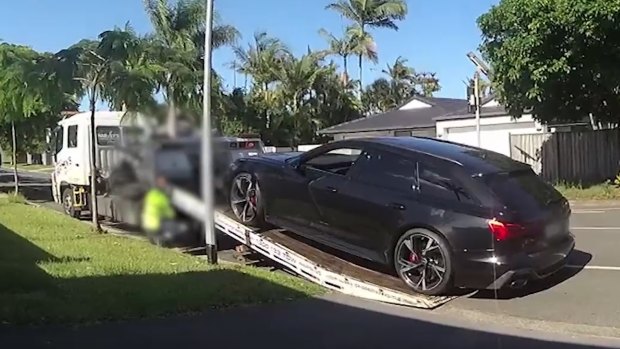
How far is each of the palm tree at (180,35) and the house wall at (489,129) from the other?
26801mm

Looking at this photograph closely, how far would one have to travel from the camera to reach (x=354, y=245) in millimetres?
9156

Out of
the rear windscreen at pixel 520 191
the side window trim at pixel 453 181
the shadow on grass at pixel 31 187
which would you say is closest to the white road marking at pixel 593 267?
the rear windscreen at pixel 520 191

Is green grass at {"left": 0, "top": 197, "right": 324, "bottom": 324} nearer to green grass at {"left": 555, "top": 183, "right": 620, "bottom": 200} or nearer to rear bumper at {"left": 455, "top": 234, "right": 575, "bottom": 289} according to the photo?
rear bumper at {"left": 455, "top": 234, "right": 575, "bottom": 289}

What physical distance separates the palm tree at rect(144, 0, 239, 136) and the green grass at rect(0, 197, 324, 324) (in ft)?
14.7

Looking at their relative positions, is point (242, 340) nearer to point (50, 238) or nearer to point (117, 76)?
point (117, 76)

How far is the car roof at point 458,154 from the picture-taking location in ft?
27.1

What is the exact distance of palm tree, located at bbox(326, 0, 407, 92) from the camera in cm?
3939

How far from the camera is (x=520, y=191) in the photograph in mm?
8305

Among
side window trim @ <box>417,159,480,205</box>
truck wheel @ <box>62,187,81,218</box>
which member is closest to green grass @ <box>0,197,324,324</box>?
side window trim @ <box>417,159,480,205</box>

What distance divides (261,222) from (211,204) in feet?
28.3

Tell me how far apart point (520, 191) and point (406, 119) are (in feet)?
95.4

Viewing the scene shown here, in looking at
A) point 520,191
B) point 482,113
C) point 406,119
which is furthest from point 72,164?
point 406,119

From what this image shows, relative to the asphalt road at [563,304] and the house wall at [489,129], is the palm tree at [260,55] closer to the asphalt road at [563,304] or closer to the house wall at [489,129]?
the asphalt road at [563,304]

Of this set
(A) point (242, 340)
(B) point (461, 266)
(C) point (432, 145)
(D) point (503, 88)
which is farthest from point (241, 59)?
(D) point (503, 88)
